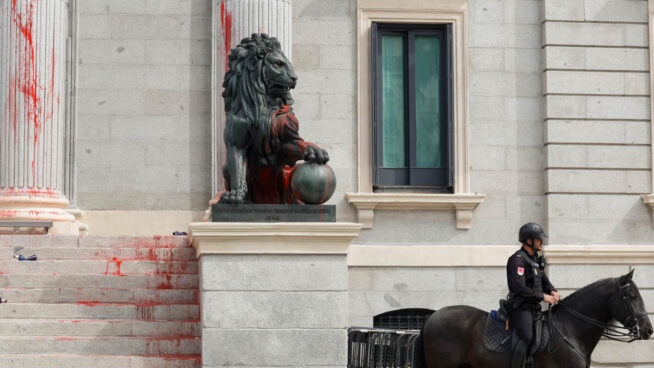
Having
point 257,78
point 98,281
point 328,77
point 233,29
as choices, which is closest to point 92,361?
point 98,281

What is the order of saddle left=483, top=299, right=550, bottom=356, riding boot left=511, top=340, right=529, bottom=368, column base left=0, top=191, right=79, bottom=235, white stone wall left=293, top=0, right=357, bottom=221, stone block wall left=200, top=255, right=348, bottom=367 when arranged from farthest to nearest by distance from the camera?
white stone wall left=293, top=0, right=357, bottom=221, column base left=0, top=191, right=79, bottom=235, saddle left=483, top=299, right=550, bottom=356, riding boot left=511, top=340, right=529, bottom=368, stone block wall left=200, top=255, right=348, bottom=367

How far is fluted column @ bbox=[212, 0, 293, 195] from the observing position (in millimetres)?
18484

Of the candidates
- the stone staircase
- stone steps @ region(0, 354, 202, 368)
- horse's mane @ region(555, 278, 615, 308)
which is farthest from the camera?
horse's mane @ region(555, 278, 615, 308)

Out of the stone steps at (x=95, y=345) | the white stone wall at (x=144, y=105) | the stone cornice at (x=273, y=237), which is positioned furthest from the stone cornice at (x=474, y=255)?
the stone cornice at (x=273, y=237)

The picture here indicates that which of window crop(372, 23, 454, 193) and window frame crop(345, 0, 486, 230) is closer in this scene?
window frame crop(345, 0, 486, 230)

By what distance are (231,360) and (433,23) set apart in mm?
9607

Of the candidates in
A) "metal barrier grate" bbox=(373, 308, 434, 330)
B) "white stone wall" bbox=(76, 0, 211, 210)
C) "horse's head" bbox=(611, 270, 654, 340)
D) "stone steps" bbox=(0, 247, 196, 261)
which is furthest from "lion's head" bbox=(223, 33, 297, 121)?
"metal barrier grate" bbox=(373, 308, 434, 330)

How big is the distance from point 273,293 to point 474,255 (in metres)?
7.79

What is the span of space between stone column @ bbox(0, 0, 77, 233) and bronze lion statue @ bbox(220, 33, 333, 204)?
5.75m

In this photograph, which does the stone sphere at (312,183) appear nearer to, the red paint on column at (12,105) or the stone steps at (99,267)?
the stone steps at (99,267)

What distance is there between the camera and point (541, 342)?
13531mm

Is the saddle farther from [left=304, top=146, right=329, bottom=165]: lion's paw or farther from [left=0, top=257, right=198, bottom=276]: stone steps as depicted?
[left=0, top=257, right=198, bottom=276]: stone steps

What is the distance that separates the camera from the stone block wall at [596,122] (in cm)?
1905

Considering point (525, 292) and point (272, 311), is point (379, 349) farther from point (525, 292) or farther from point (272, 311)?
point (272, 311)
